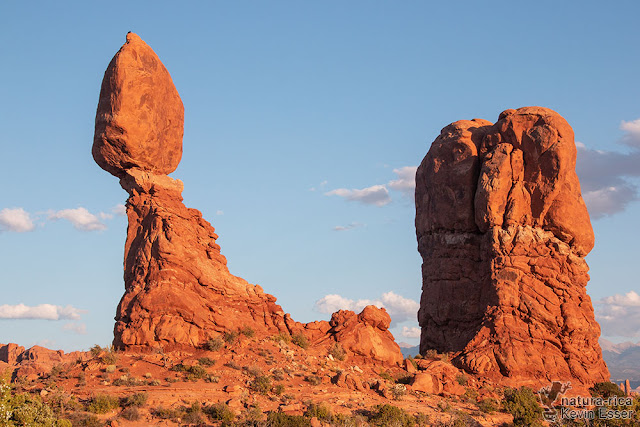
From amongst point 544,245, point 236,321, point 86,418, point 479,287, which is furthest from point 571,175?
point 86,418

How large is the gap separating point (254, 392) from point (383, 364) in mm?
8687

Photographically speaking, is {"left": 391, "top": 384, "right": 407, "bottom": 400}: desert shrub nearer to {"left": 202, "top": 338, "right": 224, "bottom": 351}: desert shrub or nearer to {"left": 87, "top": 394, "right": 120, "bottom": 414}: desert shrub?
{"left": 202, "top": 338, "right": 224, "bottom": 351}: desert shrub

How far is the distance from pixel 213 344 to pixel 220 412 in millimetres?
5411

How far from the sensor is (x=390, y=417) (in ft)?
Result: 99.8

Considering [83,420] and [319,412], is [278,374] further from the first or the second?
[83,420]

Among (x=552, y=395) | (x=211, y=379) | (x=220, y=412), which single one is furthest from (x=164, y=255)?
(x=552, y=395)

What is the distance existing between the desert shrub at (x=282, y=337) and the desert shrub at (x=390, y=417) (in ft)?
21.4

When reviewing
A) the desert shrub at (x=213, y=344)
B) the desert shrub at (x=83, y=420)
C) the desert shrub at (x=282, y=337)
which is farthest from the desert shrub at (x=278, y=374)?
the desert shrub at (x=83, y=420)

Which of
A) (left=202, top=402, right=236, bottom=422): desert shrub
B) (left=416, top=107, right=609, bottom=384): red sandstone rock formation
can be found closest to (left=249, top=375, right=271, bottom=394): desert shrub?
(left=202, top=402, right=236, bottom=422): desert shrub

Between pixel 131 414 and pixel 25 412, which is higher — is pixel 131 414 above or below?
above

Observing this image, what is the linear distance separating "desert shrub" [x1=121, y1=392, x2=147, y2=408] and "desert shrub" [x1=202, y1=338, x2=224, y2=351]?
17.5ft

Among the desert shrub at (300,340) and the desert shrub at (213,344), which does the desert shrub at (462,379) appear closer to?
the desert shrub at (300,340)

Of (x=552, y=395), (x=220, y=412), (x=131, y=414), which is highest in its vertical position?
(x=552, y=395)

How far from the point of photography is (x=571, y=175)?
136 feet
